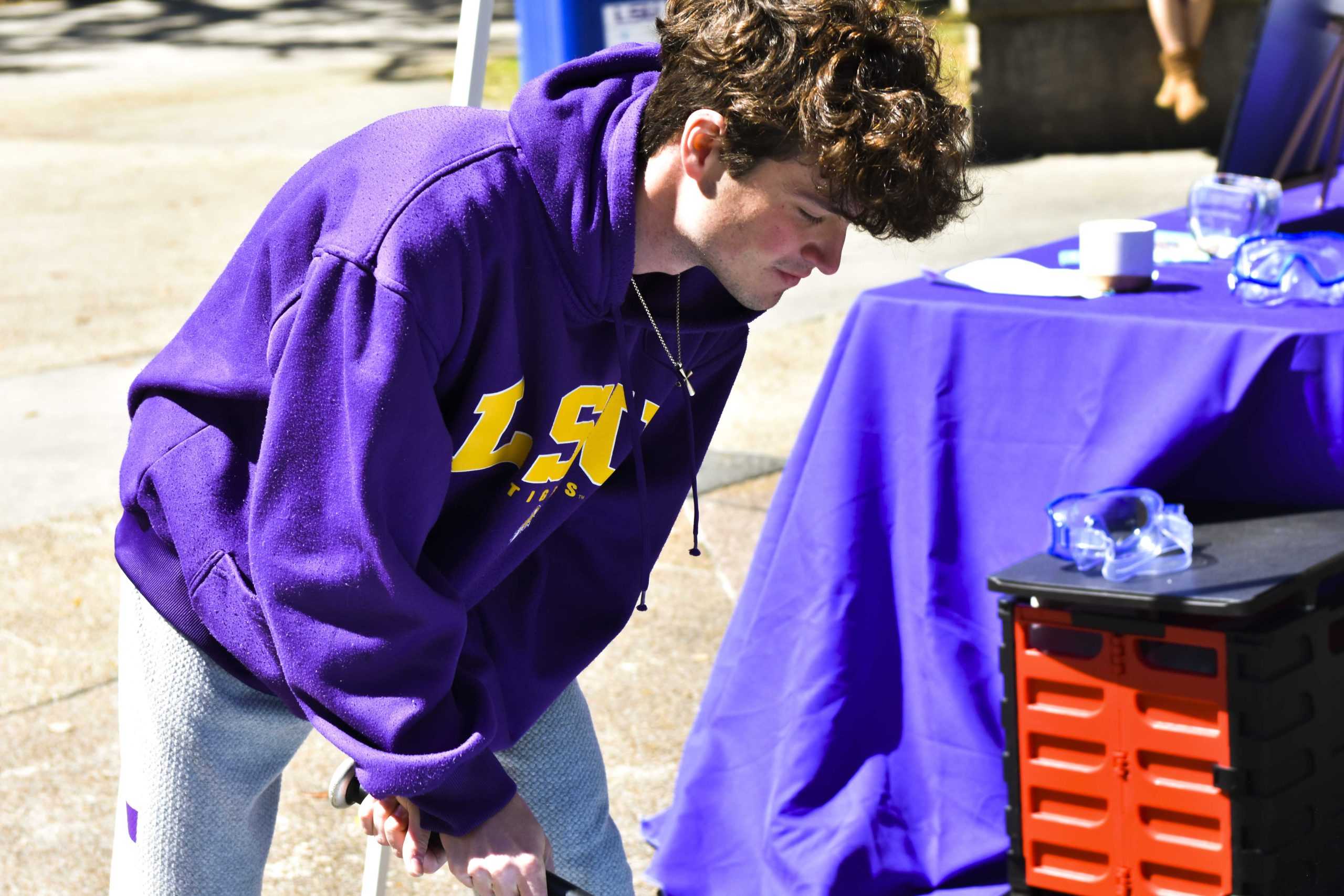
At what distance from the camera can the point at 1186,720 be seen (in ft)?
8.50

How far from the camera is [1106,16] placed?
988 centimetres

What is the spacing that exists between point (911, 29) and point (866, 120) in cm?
17

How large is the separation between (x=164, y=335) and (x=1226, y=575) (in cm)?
550

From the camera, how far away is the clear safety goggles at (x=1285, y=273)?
288cm

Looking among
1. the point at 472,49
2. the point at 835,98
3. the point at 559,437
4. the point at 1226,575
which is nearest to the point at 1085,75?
the point at 1226,575

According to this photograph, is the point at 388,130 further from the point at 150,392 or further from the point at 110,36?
the point at 110,36

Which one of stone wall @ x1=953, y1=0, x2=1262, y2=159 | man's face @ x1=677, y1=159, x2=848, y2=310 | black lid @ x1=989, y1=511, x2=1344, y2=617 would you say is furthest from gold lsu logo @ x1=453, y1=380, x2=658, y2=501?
stone wall @ x1=953, y1=0, x2=1262, y2=159

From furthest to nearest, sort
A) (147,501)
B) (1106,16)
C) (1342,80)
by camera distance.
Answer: (1106,16), (1342,80), (147,501)

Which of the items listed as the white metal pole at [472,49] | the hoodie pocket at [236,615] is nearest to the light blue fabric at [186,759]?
the hoodie pocket at [236,615]

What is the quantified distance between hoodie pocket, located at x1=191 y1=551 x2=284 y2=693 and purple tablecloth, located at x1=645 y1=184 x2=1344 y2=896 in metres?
1.48

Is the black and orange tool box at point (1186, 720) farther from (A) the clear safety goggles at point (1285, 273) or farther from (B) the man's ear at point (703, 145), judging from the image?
(B) the man's ear at point (703, 145)

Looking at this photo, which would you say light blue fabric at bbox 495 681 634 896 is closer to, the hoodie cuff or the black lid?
the hoodie cuff

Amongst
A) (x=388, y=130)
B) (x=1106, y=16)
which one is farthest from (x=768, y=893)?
(x=1106, y=16)

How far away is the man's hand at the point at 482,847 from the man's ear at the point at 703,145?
0.66m
